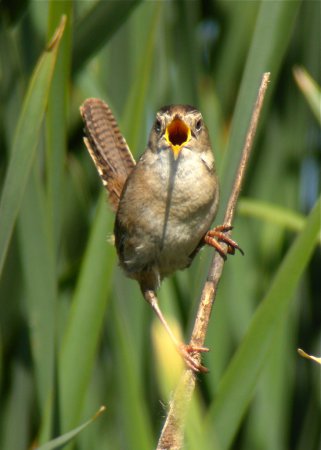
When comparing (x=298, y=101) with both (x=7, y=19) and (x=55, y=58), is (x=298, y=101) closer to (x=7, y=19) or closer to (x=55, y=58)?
(x=7, y=19)

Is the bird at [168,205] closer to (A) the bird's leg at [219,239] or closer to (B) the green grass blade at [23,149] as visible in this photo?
(A) the bird's leg at [219,239]

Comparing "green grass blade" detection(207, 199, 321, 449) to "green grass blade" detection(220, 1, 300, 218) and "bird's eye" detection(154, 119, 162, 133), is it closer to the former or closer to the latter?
"green grass blade" detection(220, 1, 300, 218)

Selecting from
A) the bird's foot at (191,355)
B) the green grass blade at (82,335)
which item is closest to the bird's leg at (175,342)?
the bird's foot at (191,355)

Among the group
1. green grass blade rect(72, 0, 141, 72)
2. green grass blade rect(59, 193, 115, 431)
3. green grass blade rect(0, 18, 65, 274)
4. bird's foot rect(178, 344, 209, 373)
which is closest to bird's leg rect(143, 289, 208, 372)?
bird's foot rect(178, 344, 209, 373)

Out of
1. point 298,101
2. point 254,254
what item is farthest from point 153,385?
point 298,101

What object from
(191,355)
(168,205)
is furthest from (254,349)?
(168,205)
